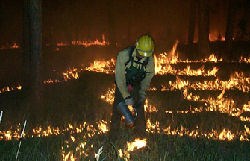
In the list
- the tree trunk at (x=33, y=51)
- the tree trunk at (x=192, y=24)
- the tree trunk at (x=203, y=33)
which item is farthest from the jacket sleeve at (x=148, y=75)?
the tree trunk at (x=192, y=24)

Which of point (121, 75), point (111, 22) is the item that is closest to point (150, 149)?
point (121, 75)

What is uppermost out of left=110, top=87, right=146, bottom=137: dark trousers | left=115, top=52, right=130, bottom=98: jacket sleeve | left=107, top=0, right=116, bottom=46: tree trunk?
left=107, top=0, right=116, bottom=46: tree trunk

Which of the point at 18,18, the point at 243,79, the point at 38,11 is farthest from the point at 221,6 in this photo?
the point at 38,11

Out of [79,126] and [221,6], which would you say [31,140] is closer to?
[79,126]

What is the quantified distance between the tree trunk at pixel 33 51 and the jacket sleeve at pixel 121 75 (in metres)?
5.59

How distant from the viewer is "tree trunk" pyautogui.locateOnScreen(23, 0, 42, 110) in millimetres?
14203

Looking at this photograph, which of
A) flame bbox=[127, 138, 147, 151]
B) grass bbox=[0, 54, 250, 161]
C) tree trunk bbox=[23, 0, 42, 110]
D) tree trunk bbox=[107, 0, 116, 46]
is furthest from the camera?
tree trunk bbox=[107, 0, 116, 46]

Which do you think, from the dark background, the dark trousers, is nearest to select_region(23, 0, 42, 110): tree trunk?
the dark trousers

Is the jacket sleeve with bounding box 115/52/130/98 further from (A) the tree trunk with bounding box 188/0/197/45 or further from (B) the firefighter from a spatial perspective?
(A) the tree trunk with bounding box 188/0/197/45

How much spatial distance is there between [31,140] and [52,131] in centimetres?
145

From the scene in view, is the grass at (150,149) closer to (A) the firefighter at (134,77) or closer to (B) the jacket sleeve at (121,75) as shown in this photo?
(A) the firefighter at (134,77)

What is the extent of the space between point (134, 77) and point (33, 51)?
5715mm

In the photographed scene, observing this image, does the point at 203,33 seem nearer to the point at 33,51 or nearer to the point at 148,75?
the point at 33,51

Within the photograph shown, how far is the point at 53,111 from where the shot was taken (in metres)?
13.9
